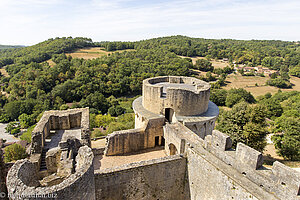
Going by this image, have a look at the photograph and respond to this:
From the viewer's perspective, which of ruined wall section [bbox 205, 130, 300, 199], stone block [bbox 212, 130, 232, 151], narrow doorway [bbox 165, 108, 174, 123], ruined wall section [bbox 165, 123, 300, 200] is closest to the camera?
ruined wall section [bbox 205, 130, 300, 199]

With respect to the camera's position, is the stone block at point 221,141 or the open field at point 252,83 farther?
the open field at point 252,83

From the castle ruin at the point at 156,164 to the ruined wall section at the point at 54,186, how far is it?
0.03m

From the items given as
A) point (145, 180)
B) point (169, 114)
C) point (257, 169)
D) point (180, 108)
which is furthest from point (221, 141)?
point (169, 114)

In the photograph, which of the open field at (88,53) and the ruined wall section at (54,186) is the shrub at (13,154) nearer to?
the ruined wall section at (54,186)

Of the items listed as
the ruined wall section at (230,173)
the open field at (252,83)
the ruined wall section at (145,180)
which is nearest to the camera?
the ruined wall section at (230,173)

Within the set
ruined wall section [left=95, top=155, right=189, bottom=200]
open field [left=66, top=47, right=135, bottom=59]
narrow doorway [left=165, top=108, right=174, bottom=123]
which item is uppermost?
open field [left=66, top=47, right=135, bottom=59]

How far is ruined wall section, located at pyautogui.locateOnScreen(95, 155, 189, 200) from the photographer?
35.5ft

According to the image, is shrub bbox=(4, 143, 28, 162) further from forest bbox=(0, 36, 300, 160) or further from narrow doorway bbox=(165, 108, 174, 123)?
narrow doorway bbox=(165, 108, 174, 123)

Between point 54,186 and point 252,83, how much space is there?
101302 millimetres

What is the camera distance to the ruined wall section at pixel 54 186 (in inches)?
244

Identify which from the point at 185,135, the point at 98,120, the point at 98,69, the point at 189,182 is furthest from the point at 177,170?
the point at 98,69

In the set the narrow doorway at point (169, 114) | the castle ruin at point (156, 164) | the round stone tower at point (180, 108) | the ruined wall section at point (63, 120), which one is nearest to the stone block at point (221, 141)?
the castle ruin at point (156, 164)

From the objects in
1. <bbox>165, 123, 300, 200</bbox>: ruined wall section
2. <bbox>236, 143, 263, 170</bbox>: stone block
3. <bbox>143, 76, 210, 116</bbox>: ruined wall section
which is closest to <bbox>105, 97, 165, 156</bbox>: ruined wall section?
<bbox>143, 76, 210, 116</bbox>: ruined wall section

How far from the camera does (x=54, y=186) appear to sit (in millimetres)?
6473
